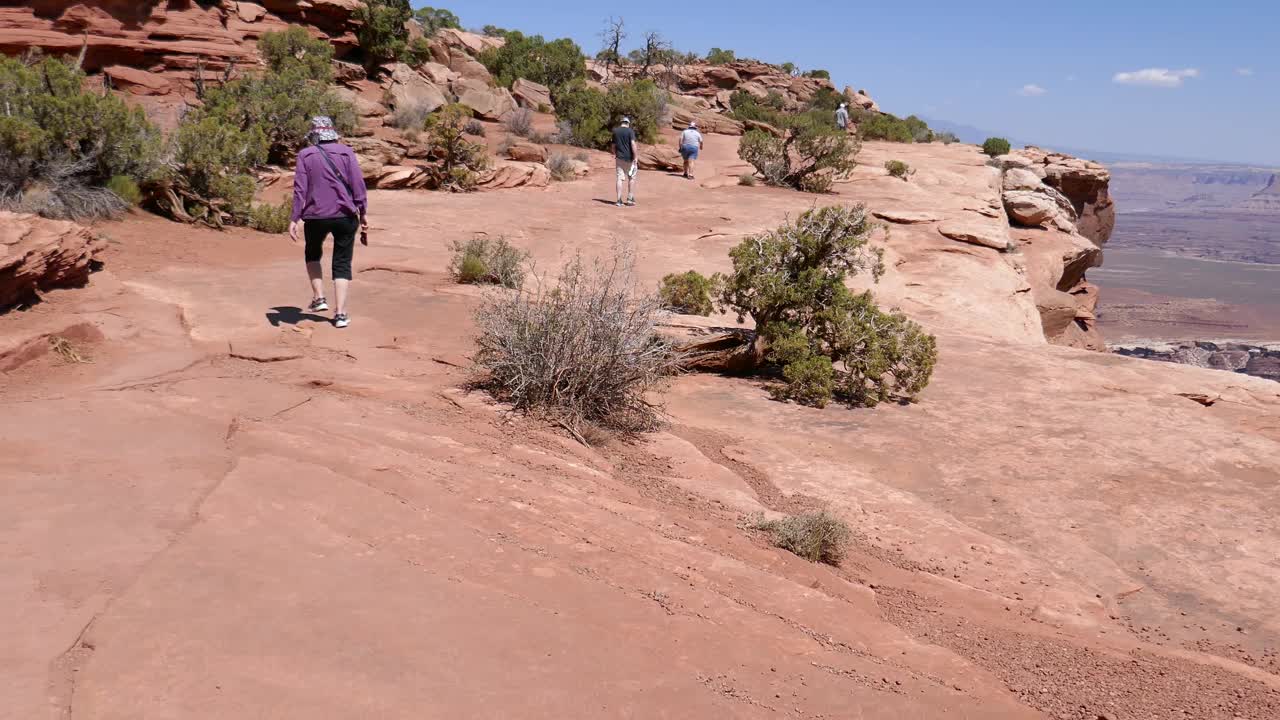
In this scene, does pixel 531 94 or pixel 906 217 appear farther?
pixel 531 94

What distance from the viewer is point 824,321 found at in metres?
8.13

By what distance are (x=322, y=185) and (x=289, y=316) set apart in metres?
1.09

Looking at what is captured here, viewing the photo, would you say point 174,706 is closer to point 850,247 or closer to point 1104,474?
point 1104,474

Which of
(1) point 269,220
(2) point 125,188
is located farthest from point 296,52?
(2) point 125,188

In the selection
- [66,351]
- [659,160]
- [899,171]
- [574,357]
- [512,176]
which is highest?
[899,171]

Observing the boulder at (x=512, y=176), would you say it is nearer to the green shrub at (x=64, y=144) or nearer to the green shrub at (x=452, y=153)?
the green shrub at (x=452, y=153)

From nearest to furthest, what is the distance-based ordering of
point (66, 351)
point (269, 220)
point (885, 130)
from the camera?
point (66, 351)
point (269, 220)
point (885, 130)

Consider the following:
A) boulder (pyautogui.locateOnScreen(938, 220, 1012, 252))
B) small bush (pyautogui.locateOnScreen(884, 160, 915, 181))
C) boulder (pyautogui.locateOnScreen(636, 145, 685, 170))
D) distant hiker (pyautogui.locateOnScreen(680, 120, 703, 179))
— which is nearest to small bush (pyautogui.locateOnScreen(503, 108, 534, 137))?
boulder (pyautogui.locateOnScreen(636, 145, 685, 170))

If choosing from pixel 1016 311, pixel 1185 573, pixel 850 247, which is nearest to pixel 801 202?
pixel 1016 311

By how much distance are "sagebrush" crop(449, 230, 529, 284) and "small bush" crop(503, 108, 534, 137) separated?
15031 mm

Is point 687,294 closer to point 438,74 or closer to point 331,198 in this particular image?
point 331,198

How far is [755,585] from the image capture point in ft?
12.6

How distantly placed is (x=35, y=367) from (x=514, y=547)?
3637 mm

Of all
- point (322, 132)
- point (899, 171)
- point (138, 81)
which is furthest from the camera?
point (899, 171)
